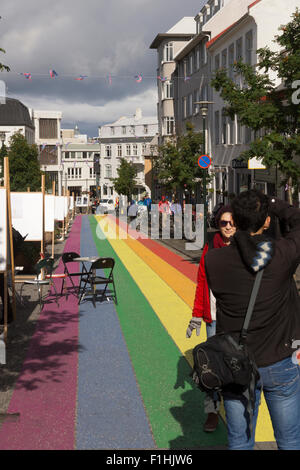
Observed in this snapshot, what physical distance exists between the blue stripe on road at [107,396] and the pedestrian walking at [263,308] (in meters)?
1.91

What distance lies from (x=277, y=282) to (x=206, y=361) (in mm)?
572

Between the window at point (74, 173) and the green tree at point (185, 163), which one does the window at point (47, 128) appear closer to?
the window at point (74, 173)

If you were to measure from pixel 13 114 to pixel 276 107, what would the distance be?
258 ft

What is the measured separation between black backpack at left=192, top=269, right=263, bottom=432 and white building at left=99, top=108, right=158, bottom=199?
107092 mm

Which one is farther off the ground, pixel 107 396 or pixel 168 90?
pixel 168 90

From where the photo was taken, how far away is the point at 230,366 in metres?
3.34

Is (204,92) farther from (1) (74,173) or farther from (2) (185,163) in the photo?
(1) (74,173)

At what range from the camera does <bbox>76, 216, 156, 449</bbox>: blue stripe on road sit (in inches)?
213

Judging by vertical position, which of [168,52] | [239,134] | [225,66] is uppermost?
[168,52]

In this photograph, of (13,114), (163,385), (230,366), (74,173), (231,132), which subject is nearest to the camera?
(230,366)

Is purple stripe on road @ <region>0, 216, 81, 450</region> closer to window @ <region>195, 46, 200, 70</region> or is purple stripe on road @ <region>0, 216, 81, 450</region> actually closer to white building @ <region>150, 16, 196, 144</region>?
window @ <region>195, 46, 200, 70</region>

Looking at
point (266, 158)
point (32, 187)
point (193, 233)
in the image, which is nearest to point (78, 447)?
point (266, 158)

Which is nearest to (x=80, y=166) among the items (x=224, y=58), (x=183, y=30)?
(x=183, y=30)

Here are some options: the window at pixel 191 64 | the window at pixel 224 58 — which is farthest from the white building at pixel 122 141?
the window at pixel 224 58
